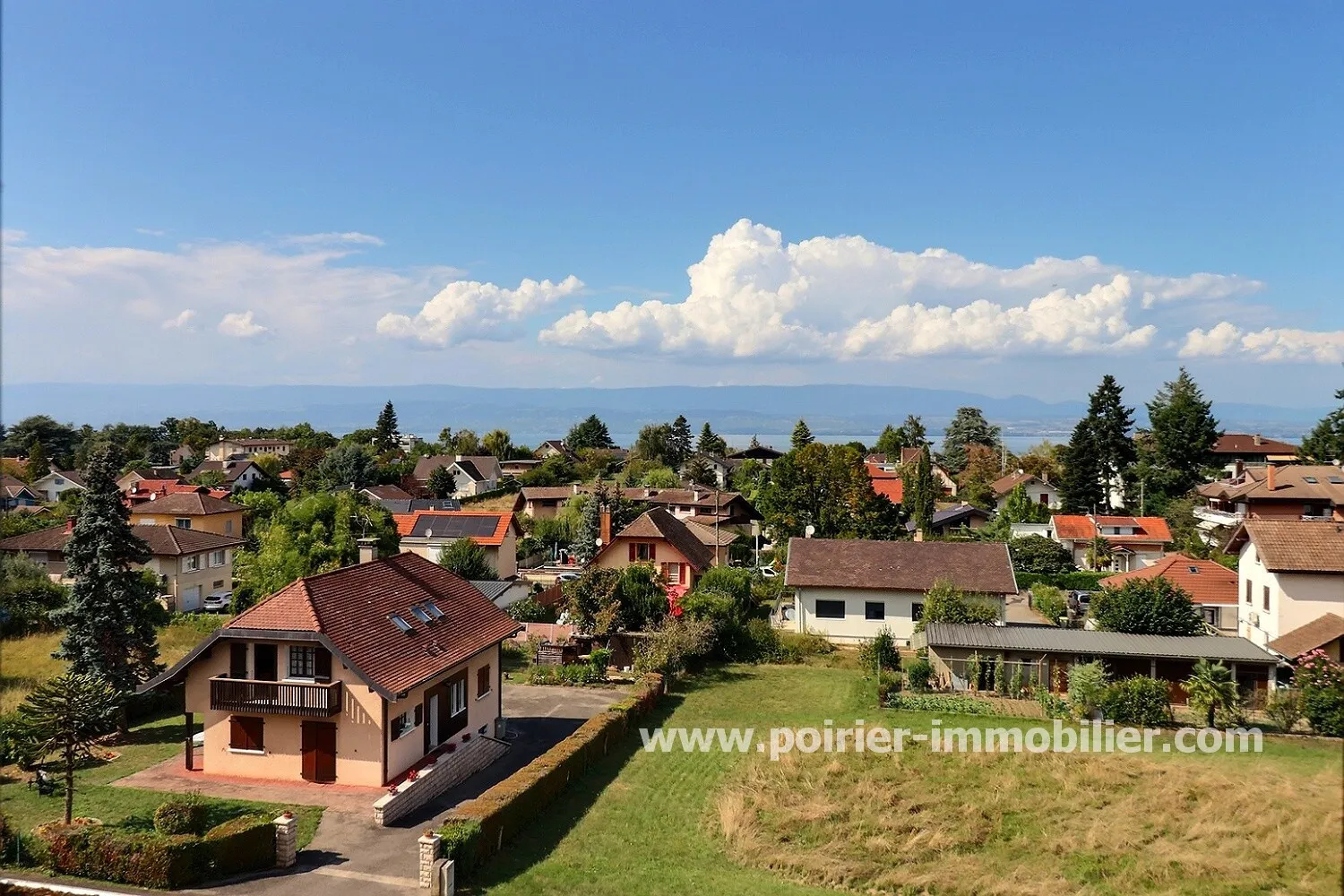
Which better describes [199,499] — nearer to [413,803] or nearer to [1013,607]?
[413,803]

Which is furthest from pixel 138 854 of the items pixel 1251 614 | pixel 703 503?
pixel 703 503

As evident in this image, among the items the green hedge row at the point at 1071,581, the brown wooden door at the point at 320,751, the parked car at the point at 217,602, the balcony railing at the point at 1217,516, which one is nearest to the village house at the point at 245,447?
the parked car at the point at 217,602

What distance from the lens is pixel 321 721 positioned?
21641 mm

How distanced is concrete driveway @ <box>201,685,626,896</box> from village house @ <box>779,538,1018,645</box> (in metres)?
16.3

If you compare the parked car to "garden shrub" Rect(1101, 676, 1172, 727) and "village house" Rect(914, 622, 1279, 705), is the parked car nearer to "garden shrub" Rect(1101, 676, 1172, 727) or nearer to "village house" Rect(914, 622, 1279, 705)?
"village house" Rect(914, 622, 1279, 705)

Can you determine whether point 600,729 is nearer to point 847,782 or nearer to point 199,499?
point 847,782

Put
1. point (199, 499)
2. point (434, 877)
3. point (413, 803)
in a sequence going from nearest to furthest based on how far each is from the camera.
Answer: point (434, 877) < point (413, 803) < point (199, 499)

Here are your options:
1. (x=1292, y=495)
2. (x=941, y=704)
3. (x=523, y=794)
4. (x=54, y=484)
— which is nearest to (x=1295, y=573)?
(x=941, y=704)

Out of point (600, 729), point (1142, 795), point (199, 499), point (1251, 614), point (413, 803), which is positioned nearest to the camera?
point (1142, 795)

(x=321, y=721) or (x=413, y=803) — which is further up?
(x=321, y=721)

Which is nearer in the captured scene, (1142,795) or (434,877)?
(434,877)

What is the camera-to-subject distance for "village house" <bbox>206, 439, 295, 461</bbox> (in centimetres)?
13300

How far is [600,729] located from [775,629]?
53.0ft

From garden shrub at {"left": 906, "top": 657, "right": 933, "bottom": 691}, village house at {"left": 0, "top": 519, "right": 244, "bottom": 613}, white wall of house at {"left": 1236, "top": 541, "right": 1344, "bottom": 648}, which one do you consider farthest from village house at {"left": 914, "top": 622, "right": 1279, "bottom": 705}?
village house at {"left": 0, "top": 519, "right": 244, "bottom": 613}
